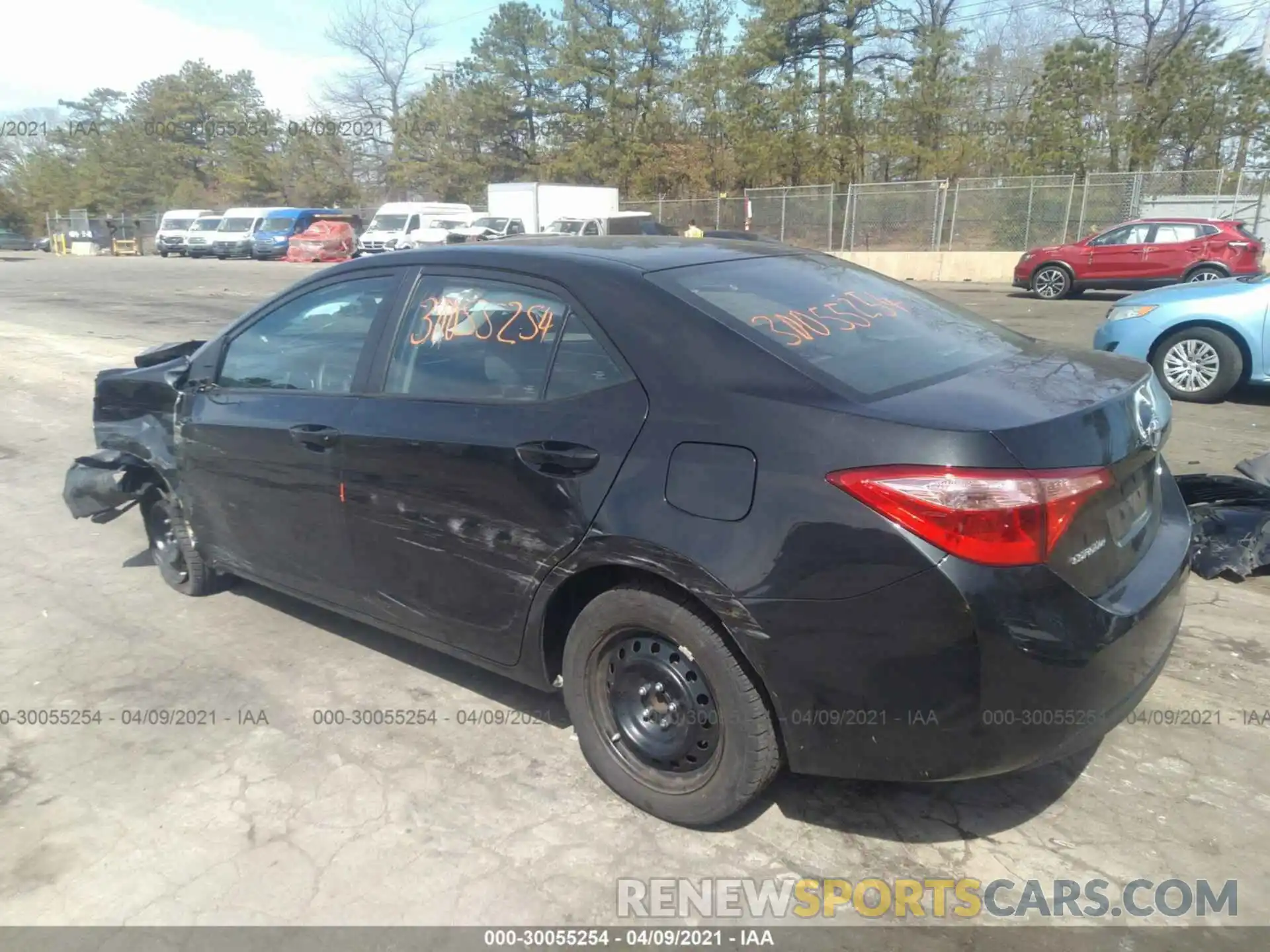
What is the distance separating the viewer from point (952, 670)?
2.29 meters

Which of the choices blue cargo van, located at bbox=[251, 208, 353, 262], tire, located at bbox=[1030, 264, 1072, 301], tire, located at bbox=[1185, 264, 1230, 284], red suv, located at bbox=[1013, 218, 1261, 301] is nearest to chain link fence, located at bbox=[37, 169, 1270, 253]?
tire, located at bbox=[1030, 264, 1072, 301]

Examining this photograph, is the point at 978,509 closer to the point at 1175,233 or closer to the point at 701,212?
the point at 1175,233

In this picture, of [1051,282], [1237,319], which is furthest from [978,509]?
[1051,282]

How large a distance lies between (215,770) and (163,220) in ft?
166

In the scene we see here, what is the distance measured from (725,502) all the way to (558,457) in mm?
600

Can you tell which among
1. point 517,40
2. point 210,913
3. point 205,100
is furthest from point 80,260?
point 210,913

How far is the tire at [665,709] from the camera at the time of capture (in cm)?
259

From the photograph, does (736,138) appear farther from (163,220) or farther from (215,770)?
(215,770)

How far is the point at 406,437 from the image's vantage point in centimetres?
324

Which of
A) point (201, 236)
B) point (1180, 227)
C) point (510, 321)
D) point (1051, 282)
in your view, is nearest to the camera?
point (510, 321)

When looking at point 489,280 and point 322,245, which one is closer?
point 489,280

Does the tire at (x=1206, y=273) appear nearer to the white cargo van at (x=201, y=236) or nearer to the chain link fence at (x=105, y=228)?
the white cargo van at (x=201, y=236)

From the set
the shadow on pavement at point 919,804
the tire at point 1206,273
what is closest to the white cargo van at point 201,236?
the tire at point 1206,273

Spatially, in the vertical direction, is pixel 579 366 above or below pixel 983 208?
above
